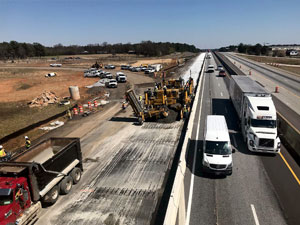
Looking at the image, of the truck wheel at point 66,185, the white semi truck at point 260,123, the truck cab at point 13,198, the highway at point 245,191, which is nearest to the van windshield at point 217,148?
the highway at point 245,191

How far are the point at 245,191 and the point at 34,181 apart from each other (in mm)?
11421

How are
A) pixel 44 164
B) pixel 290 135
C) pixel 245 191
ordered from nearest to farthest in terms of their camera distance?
pixel 44 164, pixel 245 191, pixel 290 135

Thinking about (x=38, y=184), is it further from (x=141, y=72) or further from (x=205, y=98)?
(x=141, y=72)

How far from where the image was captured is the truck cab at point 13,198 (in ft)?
29.5

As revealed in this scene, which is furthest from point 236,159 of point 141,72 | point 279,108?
point 141,72

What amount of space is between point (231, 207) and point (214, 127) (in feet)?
19.5

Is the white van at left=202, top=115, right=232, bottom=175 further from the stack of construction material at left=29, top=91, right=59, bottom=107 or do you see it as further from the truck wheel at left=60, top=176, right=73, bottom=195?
the stack of construction material at left=29, top=91, right=59, bottom=107

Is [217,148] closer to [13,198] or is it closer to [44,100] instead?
[13,198]

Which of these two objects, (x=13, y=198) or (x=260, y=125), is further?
(x=260, y=125)

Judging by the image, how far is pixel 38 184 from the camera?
421 inches

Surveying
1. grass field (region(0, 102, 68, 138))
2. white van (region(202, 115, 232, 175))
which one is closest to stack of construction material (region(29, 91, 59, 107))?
grass field (region(0, 102, 68, 138))

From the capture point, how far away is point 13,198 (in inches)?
364

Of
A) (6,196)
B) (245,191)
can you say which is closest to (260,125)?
(245,191)

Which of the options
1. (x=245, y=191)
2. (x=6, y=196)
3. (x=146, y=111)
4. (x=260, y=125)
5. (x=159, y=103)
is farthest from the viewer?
(x=159, y=103)
